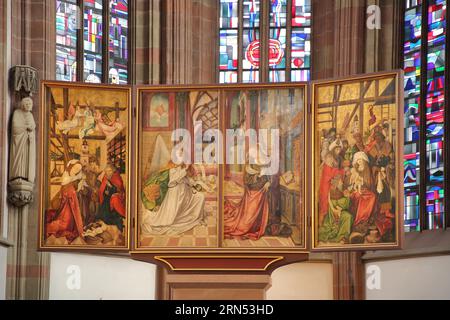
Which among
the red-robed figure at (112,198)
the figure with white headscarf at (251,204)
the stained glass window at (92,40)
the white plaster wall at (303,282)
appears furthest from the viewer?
the white plaster wall at (303,282)

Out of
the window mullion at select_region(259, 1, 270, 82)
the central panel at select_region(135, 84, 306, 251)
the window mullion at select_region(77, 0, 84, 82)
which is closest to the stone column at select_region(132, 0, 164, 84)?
the window mullion at select_region(77, 0, 84, 82)

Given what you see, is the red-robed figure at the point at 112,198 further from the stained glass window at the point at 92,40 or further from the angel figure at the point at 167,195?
the stained glass window at the point at 92,40

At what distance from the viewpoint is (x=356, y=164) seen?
17.2 metres

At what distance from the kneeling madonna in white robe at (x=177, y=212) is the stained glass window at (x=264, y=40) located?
8.00 meters

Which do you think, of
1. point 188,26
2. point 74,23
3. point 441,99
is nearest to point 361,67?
point 441,99

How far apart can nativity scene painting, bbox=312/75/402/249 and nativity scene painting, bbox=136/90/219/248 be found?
4.59ft

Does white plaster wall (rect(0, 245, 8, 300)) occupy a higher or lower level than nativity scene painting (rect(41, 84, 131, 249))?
lower

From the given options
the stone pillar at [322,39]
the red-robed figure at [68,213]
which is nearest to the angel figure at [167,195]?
the red-robed figure at [68,213]

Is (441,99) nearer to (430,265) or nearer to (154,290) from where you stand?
(430,265)

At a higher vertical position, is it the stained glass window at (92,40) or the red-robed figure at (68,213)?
the stained glass window at (92,40)

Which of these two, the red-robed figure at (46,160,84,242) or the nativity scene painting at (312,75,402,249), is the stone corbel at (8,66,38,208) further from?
the nativity scene painting at (312,75,402,249)

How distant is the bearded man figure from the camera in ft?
55.9

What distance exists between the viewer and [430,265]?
21.7 meters

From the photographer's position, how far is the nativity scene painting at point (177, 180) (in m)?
17.6
